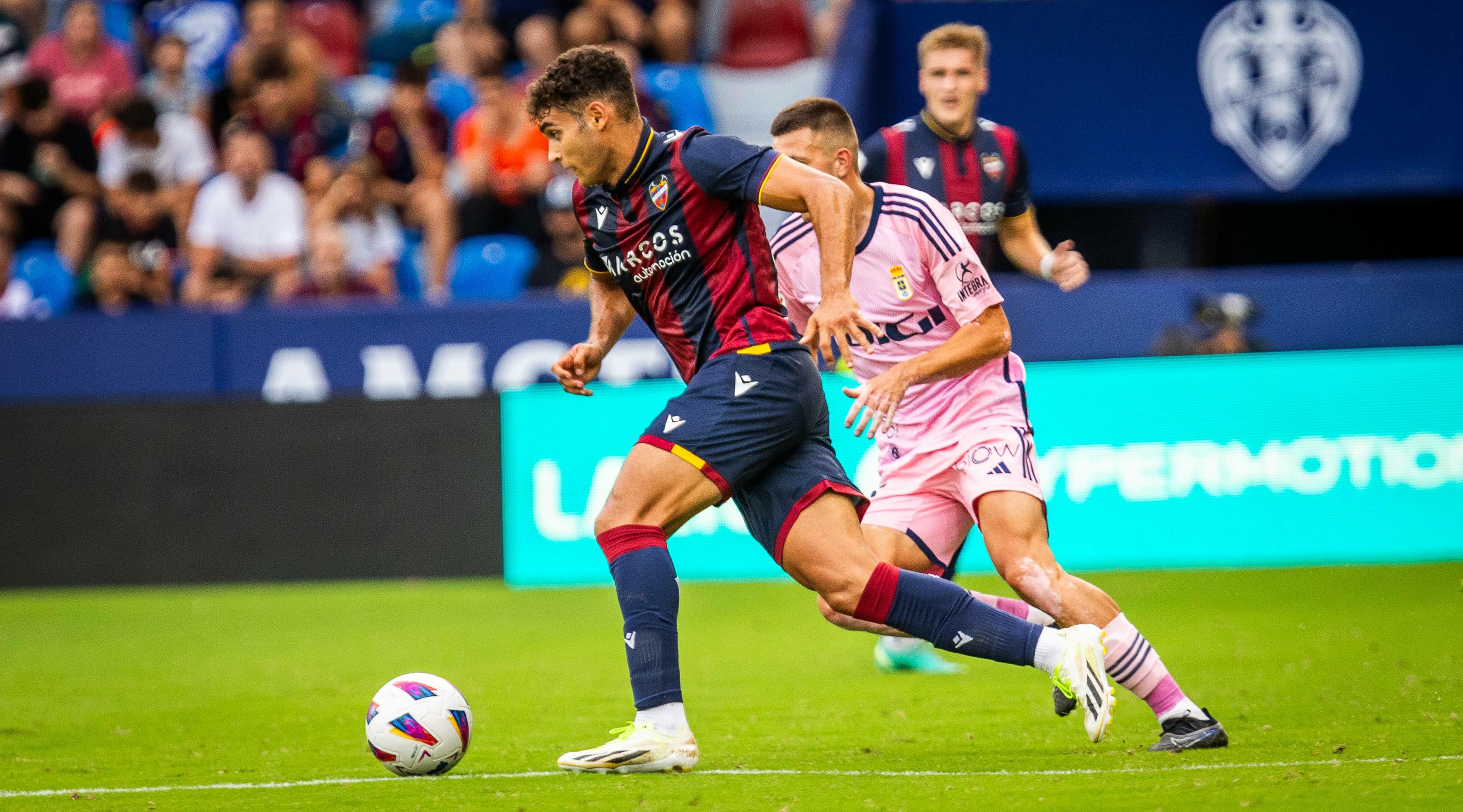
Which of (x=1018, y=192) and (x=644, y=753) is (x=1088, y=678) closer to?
(x=644, y=753)

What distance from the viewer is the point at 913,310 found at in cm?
527

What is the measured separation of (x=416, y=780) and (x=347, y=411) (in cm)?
631

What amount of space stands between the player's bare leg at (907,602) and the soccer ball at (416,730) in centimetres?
104

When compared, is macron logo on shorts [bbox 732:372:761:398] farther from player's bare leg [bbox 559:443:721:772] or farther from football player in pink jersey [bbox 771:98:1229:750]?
football player in pink jersey [bbox 771:98:1229:750]

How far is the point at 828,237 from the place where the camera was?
165 inches

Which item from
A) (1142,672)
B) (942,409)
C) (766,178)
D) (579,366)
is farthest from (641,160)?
(1142,672)

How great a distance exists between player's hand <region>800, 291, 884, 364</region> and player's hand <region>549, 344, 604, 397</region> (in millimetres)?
1053

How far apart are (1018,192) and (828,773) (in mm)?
3069

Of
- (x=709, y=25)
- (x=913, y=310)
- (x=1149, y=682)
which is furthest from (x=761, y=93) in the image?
(x=1149, y=682)

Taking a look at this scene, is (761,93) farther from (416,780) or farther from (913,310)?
(416,780)

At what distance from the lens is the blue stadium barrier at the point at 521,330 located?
10414 mm

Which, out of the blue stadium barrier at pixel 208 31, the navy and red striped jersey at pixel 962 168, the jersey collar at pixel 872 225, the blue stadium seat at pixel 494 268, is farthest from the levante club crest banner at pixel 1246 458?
the blue stadium barrier at pixel 208 31

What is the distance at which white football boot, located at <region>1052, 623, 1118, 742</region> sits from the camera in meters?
4.28

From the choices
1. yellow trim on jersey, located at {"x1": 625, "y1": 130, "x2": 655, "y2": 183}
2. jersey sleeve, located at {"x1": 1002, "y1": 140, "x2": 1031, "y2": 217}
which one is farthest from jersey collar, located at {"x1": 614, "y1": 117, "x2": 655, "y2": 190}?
jersey sleeve, located at {"x1": 1002, "y1": 140, "x2": 1031, "y2": 217}
